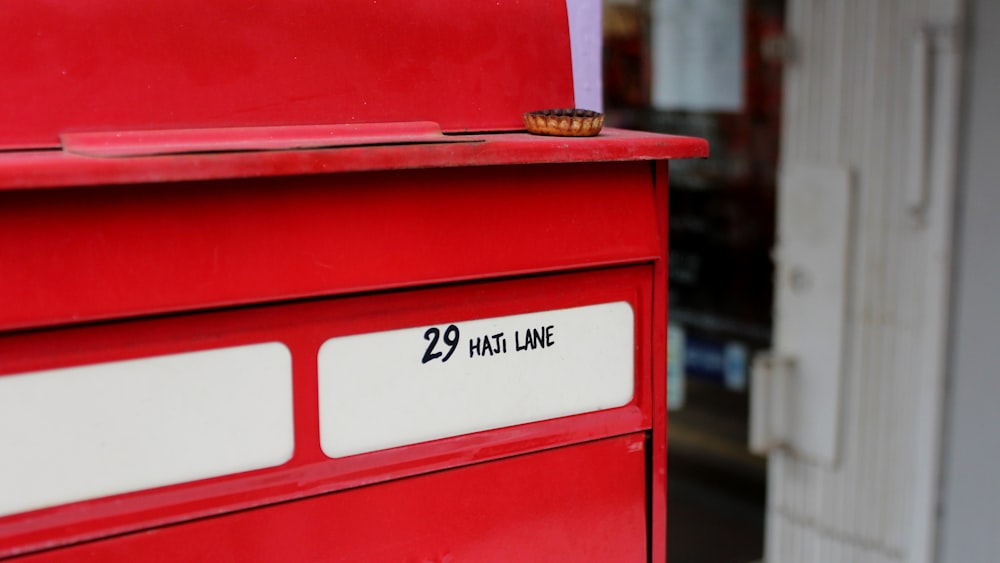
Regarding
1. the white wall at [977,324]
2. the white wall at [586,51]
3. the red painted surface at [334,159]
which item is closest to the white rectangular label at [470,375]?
the red painted surface at [334,159]

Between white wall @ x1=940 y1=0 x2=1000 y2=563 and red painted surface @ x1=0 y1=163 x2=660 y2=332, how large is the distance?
174cm

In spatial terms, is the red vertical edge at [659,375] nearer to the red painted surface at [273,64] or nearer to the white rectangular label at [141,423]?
the red painted surface at [273,64]

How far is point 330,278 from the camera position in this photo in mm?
963

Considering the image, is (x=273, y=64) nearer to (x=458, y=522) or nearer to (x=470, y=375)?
(x=470, y=375)

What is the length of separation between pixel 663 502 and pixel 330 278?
525mm

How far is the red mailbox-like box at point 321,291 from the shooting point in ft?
2.84

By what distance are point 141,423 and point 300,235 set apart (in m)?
0.23

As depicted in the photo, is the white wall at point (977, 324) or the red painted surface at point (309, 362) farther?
the white wall at point (977, 324)

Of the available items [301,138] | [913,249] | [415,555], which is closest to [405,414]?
[415,555]

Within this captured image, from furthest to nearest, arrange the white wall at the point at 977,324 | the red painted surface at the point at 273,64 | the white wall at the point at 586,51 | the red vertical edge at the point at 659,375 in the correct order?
the white wall at the point at 977,324 < the white wall at the point at 586,51 < the red vertical edge at the point at 659,375 < the red painted surface at the point at 273,64

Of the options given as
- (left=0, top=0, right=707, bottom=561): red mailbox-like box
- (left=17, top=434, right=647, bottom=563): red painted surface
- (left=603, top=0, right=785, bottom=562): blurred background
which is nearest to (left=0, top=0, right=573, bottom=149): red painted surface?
(left=0, top=0, right=707, bottom=561): red mailbox-like box

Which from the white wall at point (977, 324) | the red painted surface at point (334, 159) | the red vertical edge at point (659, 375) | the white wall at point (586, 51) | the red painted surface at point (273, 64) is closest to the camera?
the red painted surface at point (334, 159)

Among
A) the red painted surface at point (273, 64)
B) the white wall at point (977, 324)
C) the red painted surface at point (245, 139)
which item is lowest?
the white wall at point (977, 324)

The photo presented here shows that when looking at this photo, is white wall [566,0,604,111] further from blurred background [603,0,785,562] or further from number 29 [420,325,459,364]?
blurred background [603,0,785,562]
